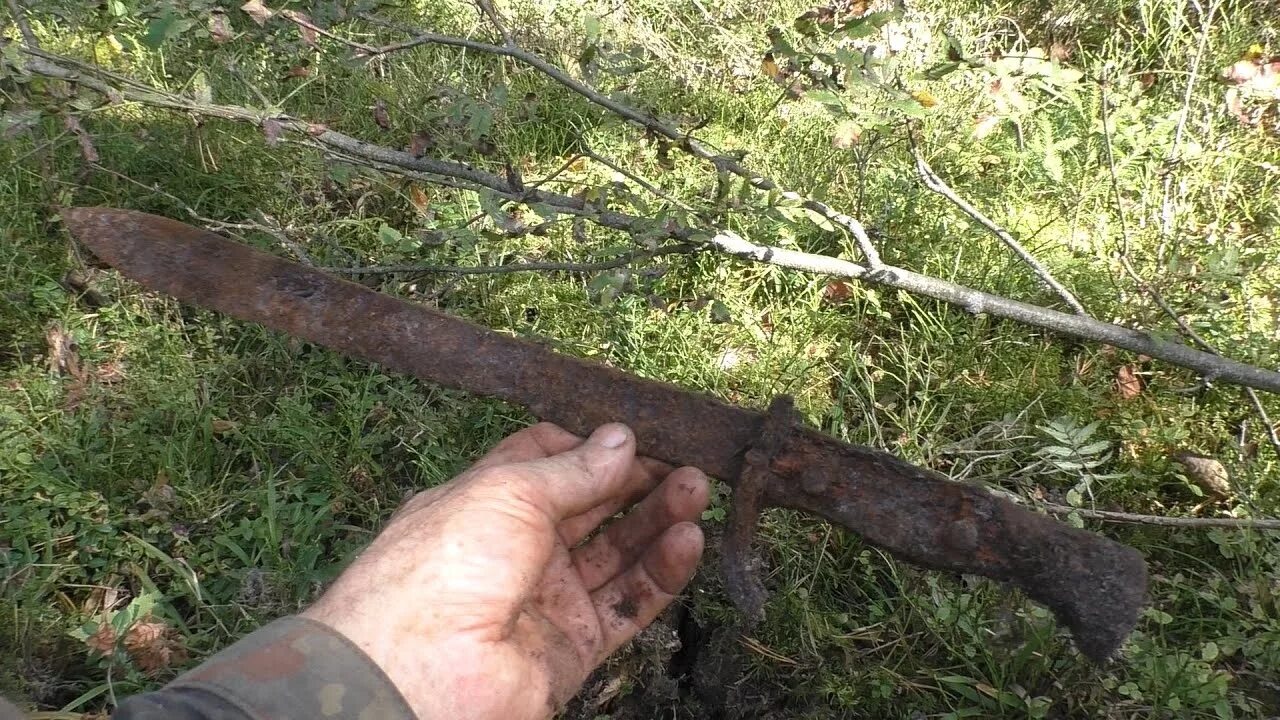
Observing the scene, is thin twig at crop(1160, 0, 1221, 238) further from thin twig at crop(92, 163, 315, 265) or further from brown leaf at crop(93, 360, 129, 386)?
brown leaf at crop(93, 360, 129, 386)

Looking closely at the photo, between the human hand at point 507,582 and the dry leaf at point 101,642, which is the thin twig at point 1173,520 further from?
the dry leaf at point 101,642

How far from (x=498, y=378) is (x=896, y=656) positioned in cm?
129

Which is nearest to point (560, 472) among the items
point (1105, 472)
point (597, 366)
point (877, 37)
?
point (597, 366)

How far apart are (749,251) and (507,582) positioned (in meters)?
→ 1.27

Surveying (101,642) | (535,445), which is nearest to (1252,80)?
(535,445)

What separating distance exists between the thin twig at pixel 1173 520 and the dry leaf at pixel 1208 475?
113 mm

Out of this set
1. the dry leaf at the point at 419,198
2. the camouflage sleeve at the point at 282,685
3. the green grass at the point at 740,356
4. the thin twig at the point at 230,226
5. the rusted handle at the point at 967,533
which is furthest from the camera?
the dry leaf at the point at 419,198

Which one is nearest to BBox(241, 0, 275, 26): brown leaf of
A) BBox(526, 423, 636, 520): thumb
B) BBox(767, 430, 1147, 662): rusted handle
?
BBox(526, 423, 636, 520): thumb

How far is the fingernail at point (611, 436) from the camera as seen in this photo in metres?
1.56

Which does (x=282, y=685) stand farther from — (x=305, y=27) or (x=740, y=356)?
(x=740, y=356)

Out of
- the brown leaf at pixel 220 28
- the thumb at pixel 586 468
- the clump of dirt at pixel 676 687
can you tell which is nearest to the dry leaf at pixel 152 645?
the clump of dirt at pixel 676 687

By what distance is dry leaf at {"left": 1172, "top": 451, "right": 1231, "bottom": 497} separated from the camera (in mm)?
2094

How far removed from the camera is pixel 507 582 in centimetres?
150

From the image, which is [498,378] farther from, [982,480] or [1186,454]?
[1186,454]
